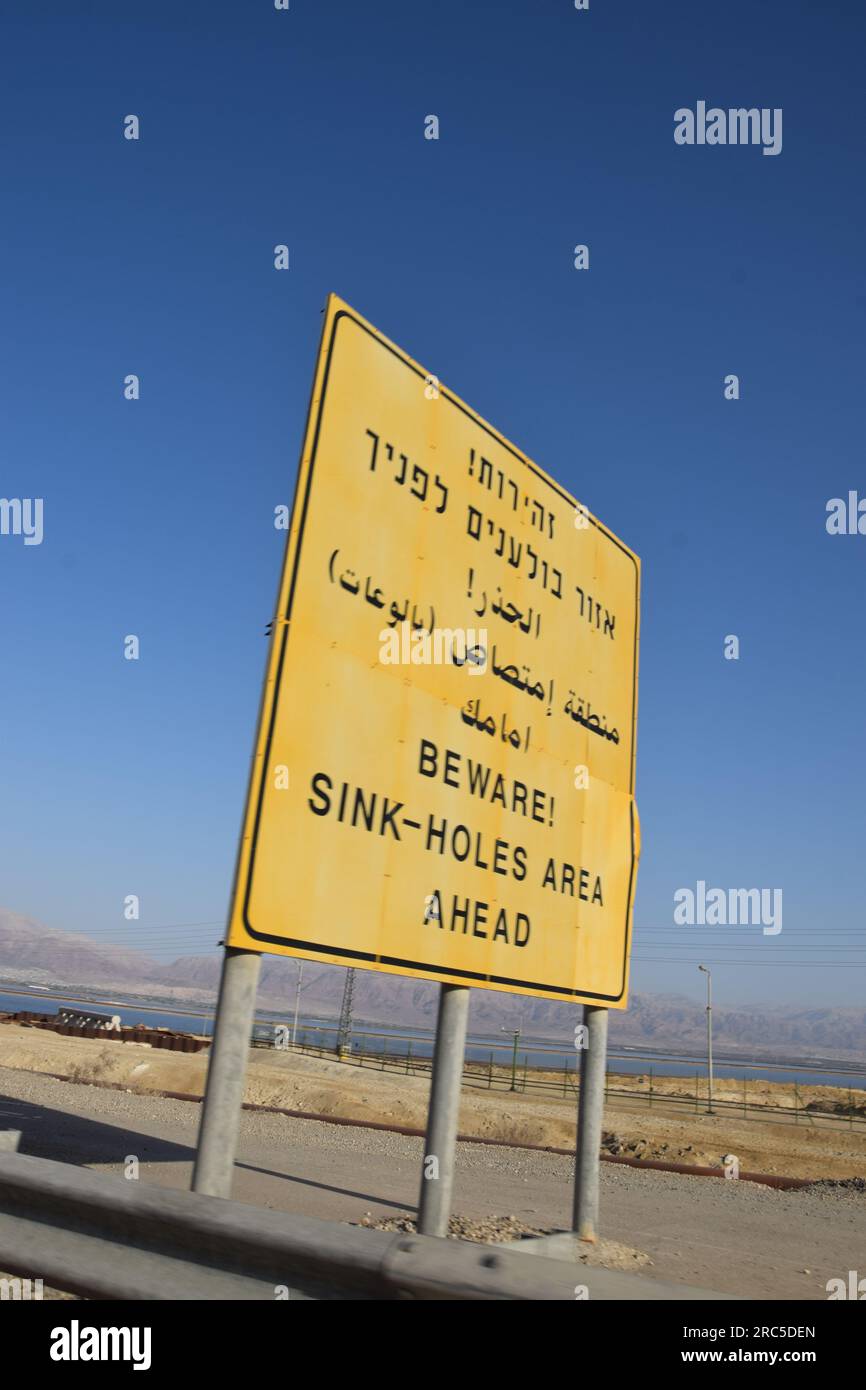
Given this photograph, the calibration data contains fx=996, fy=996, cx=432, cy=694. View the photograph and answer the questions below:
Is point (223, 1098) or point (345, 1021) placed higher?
point (223, 1098)

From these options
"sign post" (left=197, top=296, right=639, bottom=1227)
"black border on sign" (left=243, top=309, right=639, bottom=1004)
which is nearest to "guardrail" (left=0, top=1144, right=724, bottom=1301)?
"sign post" (left=197, top=296, right=639, bottom=1227)

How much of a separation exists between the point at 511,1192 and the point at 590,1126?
3389 millimetres

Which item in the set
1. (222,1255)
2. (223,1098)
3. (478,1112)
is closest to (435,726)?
(223,1098)

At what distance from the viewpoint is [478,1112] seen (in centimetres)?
3053

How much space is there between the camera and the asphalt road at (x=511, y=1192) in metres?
8.26

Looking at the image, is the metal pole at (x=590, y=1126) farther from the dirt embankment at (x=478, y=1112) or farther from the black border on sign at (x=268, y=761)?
the dirt embankment at (x=478, y=1112)

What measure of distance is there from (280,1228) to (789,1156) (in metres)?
28.8

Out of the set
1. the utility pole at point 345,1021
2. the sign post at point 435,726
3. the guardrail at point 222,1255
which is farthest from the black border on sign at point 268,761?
the utility pole at point 345,1021

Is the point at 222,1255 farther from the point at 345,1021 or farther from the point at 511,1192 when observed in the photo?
the point at 345,1021

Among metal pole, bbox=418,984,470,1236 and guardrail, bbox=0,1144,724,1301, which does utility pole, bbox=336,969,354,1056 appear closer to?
metal pole, bbox=418,984,470,1236

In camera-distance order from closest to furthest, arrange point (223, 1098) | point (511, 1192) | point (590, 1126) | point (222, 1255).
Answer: point (222, 1255) < point (223, 1098) < point (590, 1126) < point (511, 1192)

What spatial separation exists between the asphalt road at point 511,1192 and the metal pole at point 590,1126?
2.05 feet

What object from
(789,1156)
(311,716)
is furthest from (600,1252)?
(789,1156)

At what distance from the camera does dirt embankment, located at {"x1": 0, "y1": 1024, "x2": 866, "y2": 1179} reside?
26.4 meters
